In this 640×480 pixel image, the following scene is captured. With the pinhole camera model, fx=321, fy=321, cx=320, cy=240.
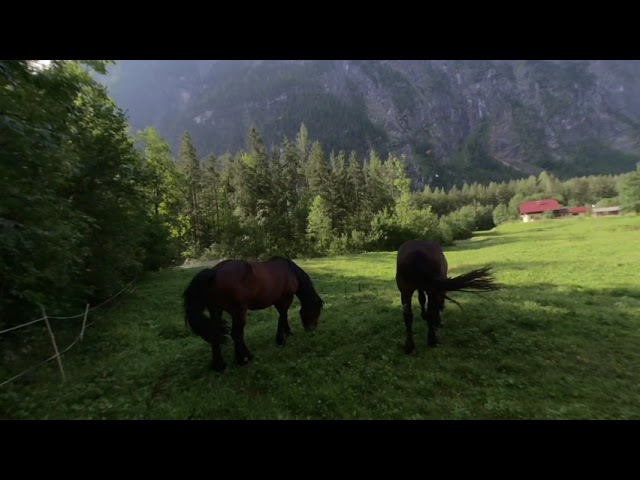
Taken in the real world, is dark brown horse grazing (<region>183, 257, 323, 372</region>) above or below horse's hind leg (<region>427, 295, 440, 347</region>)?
above

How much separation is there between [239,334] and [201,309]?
1004 millimetres

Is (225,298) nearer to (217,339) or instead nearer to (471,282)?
(217,339)

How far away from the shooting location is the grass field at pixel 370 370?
5445 millimetres

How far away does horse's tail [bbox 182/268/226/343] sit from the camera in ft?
22.6

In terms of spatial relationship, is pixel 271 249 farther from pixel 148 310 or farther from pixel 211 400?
pixel 211 400

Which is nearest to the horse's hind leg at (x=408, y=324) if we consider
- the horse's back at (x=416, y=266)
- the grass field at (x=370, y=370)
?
the grass field at (x=370, y=370)

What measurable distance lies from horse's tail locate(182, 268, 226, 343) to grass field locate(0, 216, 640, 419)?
863mm

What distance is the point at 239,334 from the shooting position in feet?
23.6

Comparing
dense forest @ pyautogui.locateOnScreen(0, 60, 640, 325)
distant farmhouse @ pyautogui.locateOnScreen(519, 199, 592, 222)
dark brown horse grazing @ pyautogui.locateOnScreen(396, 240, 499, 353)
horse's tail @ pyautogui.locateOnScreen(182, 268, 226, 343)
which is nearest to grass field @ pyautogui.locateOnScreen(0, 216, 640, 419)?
dark brown horse grazing @ pyautogui.locateOnScreen(396, 240, 499, 353)

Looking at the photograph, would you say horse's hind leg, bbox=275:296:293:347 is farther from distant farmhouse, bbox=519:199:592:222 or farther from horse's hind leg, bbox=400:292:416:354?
distant farmhouse, bbox=519:199:592:222

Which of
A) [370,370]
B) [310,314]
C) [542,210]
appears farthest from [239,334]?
[542,210]

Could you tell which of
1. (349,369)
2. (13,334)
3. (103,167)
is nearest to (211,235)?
(103,167)

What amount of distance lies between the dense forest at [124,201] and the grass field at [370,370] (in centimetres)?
258
